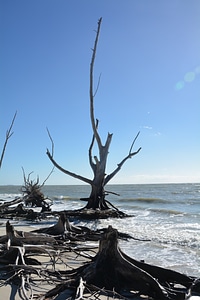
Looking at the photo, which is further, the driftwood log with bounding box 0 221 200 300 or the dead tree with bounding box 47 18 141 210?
the dead tree with bounding box 47 18 141 210

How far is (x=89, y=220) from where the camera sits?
446 inches

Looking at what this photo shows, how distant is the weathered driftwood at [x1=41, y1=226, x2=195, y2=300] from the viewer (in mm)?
3135

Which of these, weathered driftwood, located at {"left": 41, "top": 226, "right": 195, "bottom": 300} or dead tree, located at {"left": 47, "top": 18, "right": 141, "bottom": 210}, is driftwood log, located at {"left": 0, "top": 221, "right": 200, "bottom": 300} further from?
dead tree, located at {"left": 47, "top": 18, "right": 141, "bottom": 210}

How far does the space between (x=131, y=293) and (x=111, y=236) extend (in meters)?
0.64

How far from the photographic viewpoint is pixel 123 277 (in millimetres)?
3363

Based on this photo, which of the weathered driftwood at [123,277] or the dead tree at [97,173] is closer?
the weathered driftwood at [123,277]

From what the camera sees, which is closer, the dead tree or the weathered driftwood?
the weathered driftwood

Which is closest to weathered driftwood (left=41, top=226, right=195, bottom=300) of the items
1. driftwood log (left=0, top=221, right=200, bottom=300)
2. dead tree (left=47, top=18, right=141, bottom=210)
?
driftwood log (left=0, top=221, right=200, bottom=300)

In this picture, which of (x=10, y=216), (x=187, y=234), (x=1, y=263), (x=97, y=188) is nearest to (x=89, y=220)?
(x=97, y=188)

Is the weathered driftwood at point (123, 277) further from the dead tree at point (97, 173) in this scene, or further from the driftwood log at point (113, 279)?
the dead tree at point (97, 173)

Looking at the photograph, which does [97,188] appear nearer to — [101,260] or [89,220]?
[89,220]

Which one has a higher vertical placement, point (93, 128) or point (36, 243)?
point (93, 128)

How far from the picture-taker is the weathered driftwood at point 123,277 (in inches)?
123

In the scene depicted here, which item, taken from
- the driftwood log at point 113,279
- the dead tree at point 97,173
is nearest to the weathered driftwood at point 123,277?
the driftwood log at point 113,279
